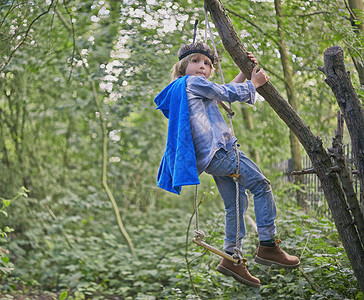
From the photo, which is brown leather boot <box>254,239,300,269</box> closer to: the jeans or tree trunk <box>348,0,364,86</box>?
the jeans

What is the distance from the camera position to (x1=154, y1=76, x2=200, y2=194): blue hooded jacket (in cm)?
294

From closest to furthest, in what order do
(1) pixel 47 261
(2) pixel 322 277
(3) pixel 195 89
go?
(3) pixel 195 89 → (2) pixel 322 277 → (1) pixel 47 261

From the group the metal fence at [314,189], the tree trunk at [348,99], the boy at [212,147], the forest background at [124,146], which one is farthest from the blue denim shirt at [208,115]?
the metal fence at [314,189]

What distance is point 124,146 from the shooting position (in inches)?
356

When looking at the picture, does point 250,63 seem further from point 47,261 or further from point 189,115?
point 47,261

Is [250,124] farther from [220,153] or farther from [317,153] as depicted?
[220,153]

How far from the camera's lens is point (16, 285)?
610cm

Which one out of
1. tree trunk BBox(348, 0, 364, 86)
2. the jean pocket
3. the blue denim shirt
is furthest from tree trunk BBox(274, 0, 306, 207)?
the jean pocket

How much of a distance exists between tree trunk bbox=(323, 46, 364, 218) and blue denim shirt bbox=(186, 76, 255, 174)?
55 centimetres

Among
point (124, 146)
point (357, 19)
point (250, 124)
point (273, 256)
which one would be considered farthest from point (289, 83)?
point (124, 146)

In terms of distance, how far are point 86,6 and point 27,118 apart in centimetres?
Answer: 273

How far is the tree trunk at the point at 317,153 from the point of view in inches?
118

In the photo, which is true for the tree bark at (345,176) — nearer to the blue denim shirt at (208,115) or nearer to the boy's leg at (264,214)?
the boy's leg at (264,214)

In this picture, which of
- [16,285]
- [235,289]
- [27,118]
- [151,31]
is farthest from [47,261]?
[151,31]
